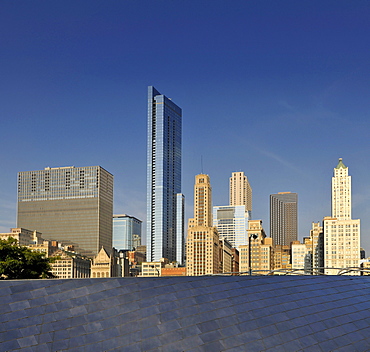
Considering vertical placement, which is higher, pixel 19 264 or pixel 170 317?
pixel 170 317

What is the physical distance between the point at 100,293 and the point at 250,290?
9.02 m

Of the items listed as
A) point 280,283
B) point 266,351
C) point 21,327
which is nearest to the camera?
point 21,327

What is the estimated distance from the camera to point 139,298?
26094 millimetres

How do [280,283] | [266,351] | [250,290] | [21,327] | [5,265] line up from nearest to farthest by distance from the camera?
[21,327] < [266,351] < [250,290] < [280,283] < [5,265]

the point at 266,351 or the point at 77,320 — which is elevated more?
the point at 77,320

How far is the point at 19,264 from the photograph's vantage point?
6088 cm

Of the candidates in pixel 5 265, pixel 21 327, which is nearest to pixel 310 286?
pixel 21 327

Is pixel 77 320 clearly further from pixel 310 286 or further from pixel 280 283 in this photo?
pixel 310 286

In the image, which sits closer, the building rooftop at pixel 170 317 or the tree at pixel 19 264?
the building rooftop at pixel 170 317

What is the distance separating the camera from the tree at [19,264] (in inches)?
2379

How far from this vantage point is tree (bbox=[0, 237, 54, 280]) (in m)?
60.4

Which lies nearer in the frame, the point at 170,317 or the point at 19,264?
the point at 170,317

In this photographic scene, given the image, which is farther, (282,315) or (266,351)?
(282,315)

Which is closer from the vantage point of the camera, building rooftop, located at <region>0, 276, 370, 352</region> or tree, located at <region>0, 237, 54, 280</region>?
building rooftop, located at <region>0, 276, 370, 352</region>
